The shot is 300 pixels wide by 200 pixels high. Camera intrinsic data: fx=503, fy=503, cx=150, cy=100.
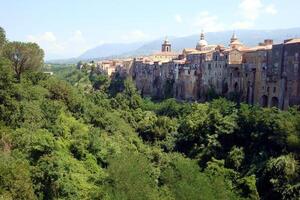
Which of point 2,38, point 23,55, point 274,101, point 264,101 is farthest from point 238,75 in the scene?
point 2,38

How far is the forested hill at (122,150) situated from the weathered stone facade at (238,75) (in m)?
4.69

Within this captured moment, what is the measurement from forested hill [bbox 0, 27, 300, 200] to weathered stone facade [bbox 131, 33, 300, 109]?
469 centimetres

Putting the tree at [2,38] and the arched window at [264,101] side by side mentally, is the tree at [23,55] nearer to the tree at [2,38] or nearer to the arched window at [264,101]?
the tree at [2,38]

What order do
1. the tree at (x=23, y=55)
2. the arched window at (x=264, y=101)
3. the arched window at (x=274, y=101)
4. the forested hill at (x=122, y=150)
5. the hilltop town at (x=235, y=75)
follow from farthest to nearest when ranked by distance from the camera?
1. the arched window at (x=264, y=101)
2. the arched window at (x=274, y=101)
3. the hilltop town at (x=235, y=75)
4. the tree at (x=23, y=55)
5. the forested hill at (x=122, y=150)

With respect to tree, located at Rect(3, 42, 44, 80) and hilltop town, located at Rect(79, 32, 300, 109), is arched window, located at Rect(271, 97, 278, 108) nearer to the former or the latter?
hilltop town, located at Rect(79, 32, 300, 109)

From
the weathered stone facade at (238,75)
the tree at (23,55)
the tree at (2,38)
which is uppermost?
the tree at (2,38)

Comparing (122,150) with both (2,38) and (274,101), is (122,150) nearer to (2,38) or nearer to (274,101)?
(2,38)

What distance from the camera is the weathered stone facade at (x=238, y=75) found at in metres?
39.9

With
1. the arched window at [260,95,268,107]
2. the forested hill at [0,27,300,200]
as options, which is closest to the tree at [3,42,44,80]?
the forested hill at [0,27,300,200]

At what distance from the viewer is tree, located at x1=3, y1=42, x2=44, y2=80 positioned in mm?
38875

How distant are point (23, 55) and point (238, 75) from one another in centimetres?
2014

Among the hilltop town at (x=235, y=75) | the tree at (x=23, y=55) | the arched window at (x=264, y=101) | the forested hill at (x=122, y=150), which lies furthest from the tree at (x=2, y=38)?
the arched window at (x=264, y=101)

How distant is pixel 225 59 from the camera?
49781 mm

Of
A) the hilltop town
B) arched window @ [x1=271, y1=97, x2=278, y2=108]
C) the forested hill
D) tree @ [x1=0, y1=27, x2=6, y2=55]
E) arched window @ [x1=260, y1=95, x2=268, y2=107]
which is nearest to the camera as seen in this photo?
the forested hill
